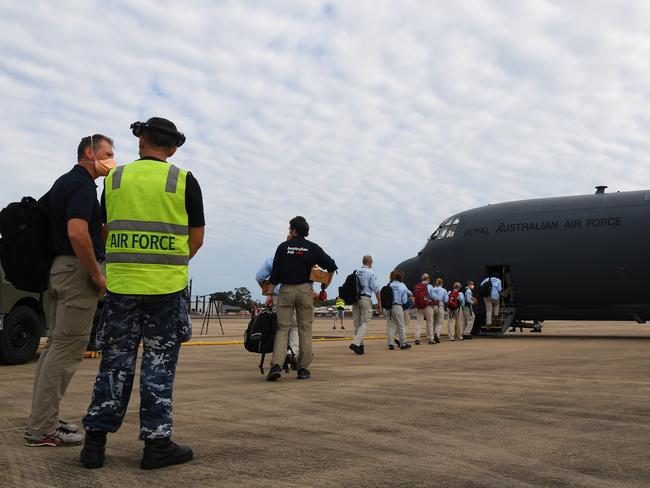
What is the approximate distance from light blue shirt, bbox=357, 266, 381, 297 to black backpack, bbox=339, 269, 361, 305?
19 centimetres

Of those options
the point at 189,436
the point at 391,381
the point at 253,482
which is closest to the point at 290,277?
the point at 391,381

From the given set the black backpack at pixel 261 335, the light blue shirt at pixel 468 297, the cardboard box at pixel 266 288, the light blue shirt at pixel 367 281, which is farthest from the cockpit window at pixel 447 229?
the black backpack at pixel 261 335

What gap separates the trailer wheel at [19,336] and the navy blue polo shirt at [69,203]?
5836 mm

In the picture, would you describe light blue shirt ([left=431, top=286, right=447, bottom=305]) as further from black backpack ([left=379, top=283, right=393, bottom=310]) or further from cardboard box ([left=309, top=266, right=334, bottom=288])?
cardboard box ([left=309, top=266, right=334, bottom=288])

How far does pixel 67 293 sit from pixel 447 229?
17578 millimetres

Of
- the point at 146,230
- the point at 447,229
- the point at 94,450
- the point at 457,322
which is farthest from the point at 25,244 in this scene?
the point at 447,229

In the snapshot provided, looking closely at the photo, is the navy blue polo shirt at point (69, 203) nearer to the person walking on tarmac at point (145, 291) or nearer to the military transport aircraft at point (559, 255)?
the person walking on tarmac at point (145, 291)

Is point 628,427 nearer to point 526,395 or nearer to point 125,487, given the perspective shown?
point 526,395

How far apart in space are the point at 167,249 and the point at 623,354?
1029 cm

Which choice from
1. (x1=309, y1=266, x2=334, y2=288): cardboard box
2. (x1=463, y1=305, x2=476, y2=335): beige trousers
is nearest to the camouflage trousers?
(x1=309, y1=266, x2=334, y2=288): cardboard box

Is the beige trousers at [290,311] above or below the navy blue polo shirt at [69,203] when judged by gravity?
below

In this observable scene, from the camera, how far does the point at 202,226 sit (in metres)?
3.91

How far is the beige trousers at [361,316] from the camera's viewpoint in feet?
39.2

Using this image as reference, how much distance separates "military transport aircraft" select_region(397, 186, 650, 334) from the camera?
1698cm
